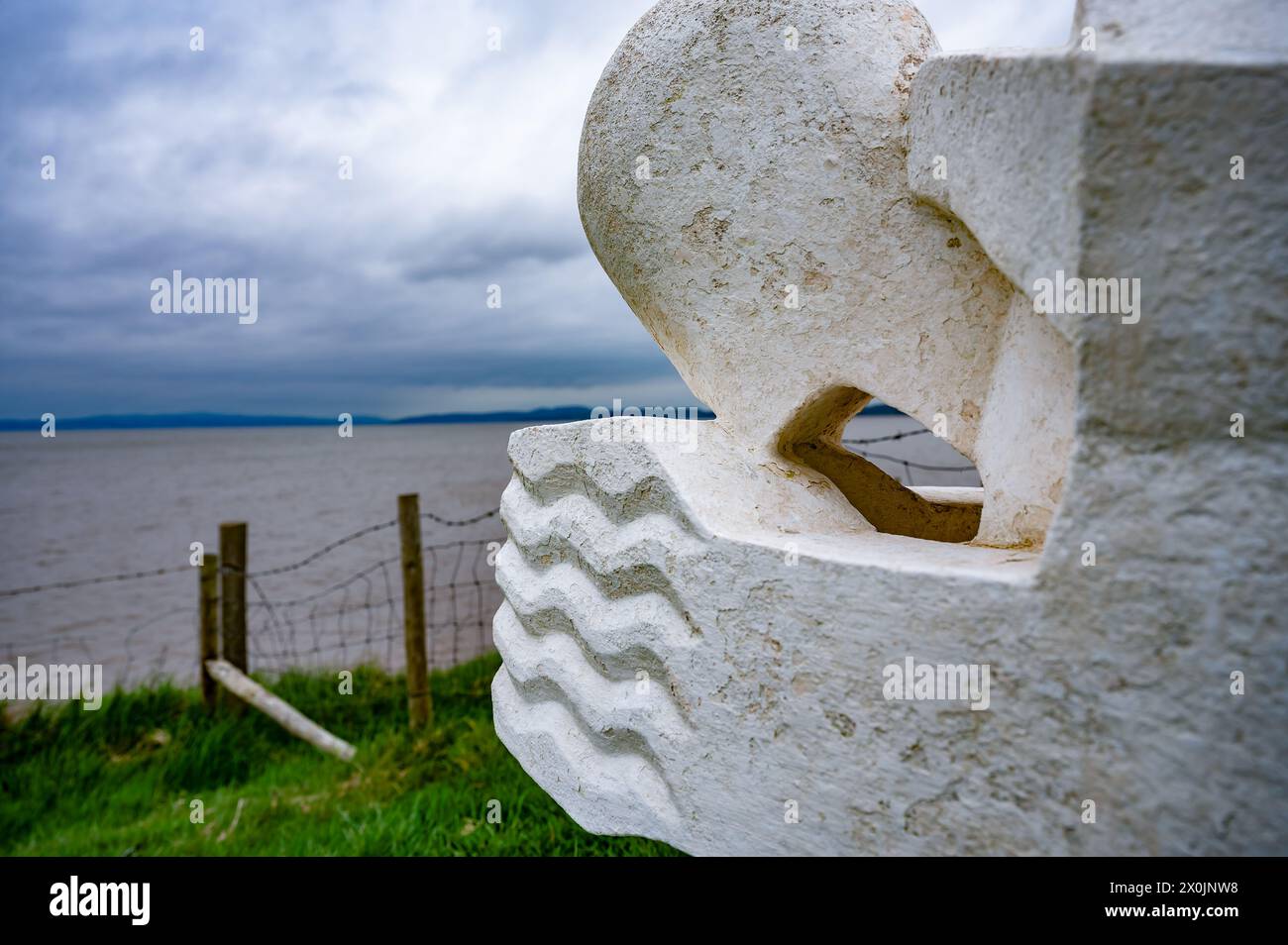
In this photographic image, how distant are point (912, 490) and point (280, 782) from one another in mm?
3732

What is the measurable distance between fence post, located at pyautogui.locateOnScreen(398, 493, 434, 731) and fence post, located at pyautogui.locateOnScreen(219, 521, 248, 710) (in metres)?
1.11

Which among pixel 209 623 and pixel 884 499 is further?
pixel 209 623

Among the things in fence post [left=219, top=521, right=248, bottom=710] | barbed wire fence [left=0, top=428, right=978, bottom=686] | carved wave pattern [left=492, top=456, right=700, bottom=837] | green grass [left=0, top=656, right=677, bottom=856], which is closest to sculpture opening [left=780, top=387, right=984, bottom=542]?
carved wave pattern [left=492, top=456, right=700, bottom=837]

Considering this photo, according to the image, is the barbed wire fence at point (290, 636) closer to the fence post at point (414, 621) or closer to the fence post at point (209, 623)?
the fence post at point (209, 623)

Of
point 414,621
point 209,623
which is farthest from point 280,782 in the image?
point 209,623

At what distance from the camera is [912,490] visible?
8.77 feet

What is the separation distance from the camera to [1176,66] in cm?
129

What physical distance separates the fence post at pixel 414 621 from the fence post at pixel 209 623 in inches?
48.1

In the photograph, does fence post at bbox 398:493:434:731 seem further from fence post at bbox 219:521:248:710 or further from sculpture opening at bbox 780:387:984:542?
sculpture opening at bbox 780:387:984:542

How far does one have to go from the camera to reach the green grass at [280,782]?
11.5ft

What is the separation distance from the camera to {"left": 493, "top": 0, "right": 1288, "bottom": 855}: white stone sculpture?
4.33ft

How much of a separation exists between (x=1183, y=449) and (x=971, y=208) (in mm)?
616

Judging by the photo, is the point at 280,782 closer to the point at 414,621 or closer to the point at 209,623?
the point at 414,621
